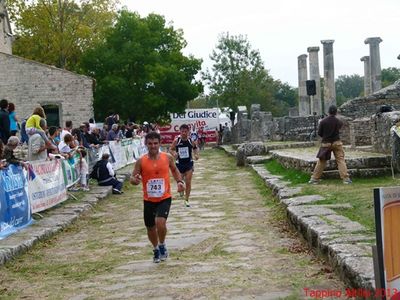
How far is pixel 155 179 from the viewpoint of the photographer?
304 inches

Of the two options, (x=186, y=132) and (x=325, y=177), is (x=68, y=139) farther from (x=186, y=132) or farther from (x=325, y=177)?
(x=325, y=177)

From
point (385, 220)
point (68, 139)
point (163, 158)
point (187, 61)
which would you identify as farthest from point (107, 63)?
point (385, 220)

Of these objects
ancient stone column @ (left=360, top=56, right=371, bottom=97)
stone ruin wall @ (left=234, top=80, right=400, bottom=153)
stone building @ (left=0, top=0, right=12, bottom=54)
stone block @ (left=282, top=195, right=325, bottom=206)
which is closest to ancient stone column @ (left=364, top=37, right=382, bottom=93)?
ancient stone column @ (left=360, top=56, right=371, bottom=97)

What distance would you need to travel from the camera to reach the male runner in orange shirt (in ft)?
24.9

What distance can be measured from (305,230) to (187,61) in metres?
36.9

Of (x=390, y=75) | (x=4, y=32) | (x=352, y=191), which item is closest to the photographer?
(x=352, y=191)

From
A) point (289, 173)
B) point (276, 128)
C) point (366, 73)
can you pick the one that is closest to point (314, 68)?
point (366, 73)

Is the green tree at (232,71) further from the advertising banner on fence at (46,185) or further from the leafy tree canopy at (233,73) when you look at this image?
the advertising banner on fence at (46,185)

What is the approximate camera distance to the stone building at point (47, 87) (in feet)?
110

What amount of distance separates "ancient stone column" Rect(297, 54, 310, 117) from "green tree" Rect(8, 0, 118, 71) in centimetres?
1476

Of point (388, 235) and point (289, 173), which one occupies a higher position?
point (388, 235)

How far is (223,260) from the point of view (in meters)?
7.38

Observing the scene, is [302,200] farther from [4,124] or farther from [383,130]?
[4,124]

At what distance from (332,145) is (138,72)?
1210 inches
